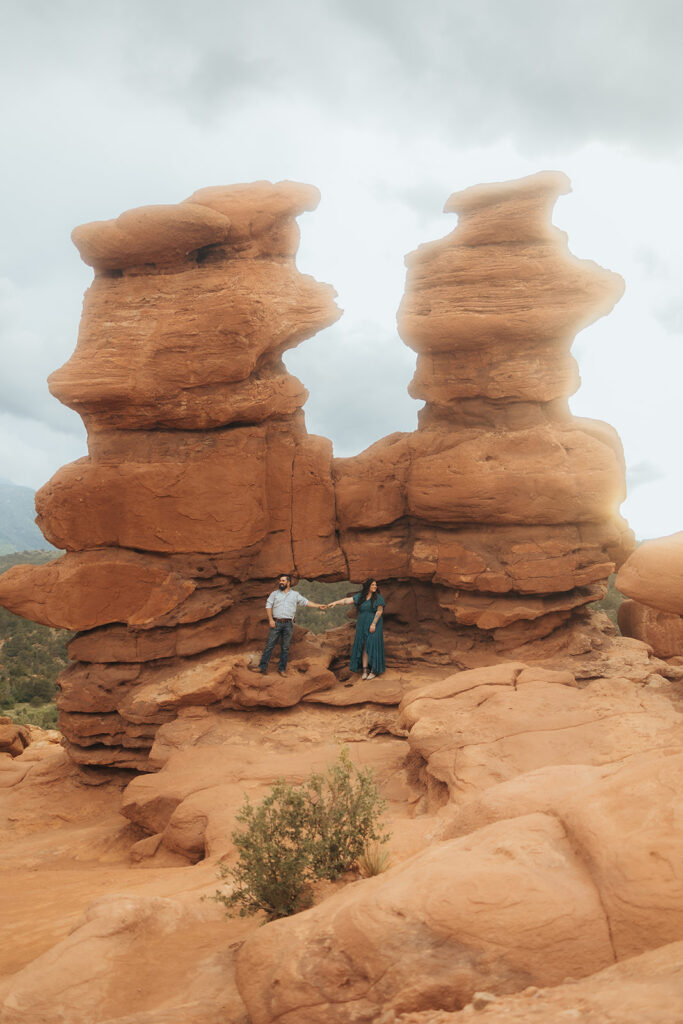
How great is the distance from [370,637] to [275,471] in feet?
10.7

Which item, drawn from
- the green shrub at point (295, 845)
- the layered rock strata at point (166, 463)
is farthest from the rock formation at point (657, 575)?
the layered rock strata at point (166, 463)

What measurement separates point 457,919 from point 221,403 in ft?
32.1

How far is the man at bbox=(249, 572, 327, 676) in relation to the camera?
12.6 metres

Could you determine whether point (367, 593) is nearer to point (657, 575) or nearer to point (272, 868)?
point (657, 575)

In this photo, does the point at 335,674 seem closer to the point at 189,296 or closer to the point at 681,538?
the point at 189,296

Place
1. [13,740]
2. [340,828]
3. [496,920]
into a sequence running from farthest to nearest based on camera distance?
[13,740], [340,828], [496,920]

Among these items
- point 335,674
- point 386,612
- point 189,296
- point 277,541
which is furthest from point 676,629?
point 189,296

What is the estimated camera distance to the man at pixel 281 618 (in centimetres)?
1262

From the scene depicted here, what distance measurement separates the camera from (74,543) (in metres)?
12.7

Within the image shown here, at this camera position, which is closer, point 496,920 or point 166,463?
point 496,920

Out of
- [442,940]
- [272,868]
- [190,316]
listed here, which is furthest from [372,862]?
[190,316]

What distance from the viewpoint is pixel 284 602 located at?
41.4 ft

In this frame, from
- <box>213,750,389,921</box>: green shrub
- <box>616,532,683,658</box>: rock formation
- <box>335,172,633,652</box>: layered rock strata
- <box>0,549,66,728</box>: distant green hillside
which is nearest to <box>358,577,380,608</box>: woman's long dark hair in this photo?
<box>335,172,633,652</box>: layered rock strata

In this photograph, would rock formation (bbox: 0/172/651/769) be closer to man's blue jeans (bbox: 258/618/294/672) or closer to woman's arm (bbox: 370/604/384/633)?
man's blue jeans (bbox: 258/618/294/672)
